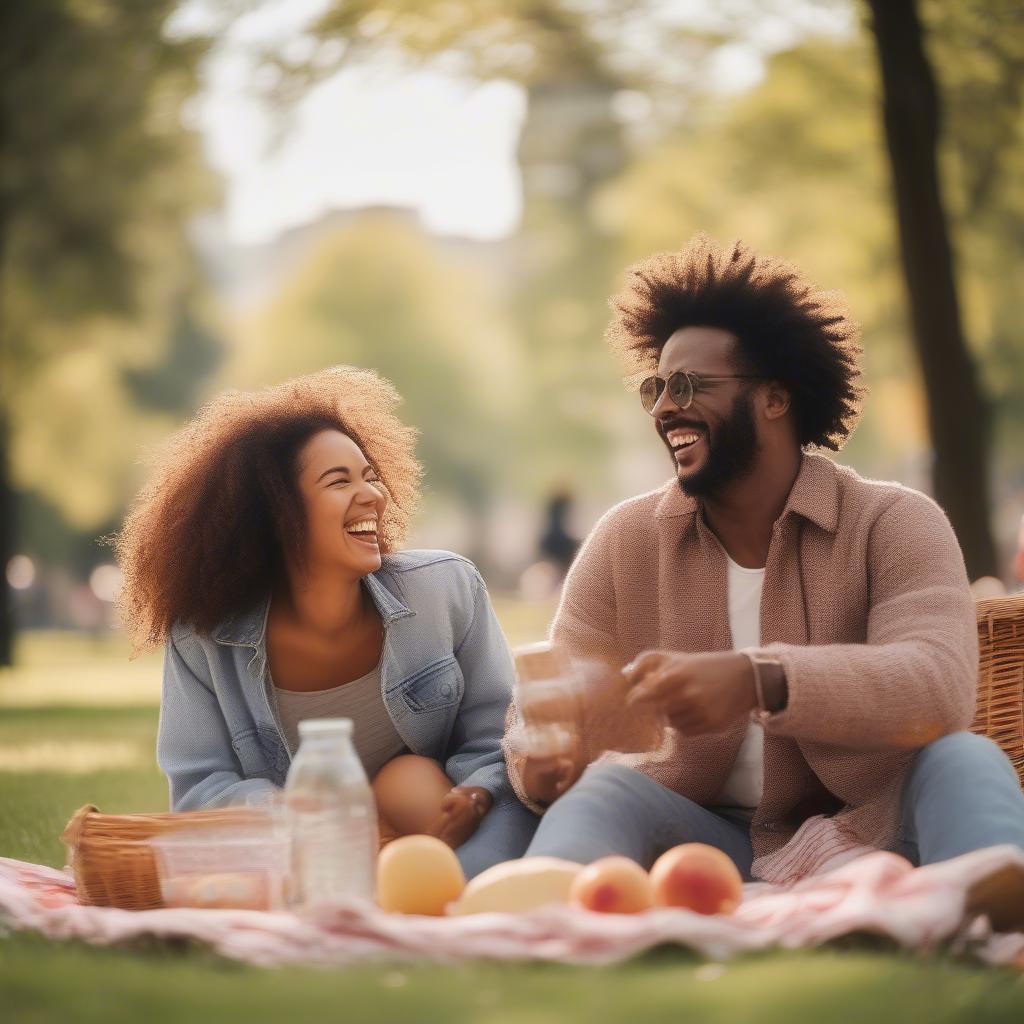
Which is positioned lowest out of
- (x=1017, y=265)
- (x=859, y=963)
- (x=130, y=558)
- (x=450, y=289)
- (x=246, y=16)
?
(x=859, y=963)

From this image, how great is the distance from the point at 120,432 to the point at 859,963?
86.4 feet

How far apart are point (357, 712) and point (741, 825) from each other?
1146mm

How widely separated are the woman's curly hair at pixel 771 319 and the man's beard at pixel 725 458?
181 mm

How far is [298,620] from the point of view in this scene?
4754 mm

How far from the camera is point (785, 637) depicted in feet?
13.5

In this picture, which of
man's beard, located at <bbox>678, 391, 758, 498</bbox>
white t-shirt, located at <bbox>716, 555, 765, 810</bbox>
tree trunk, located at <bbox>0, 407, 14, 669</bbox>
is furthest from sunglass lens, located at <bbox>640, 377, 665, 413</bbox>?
tree trunk, located at <bbox>0, 407, 14, 669</bbox>

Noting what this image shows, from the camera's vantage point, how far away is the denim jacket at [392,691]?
4.54 meters

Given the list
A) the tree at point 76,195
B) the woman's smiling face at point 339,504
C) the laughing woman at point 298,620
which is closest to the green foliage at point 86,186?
the tree at point 76,195

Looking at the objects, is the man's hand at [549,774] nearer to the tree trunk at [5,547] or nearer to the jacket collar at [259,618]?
the jacket collar at [259,618]

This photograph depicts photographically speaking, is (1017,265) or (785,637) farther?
(1017,265)

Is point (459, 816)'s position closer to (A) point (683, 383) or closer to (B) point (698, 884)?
(B) point (698, 884)

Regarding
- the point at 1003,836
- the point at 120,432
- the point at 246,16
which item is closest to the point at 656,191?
the point at 246,16

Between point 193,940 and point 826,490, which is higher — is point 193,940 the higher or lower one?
the lower one

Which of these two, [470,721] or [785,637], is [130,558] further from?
[785,637]
